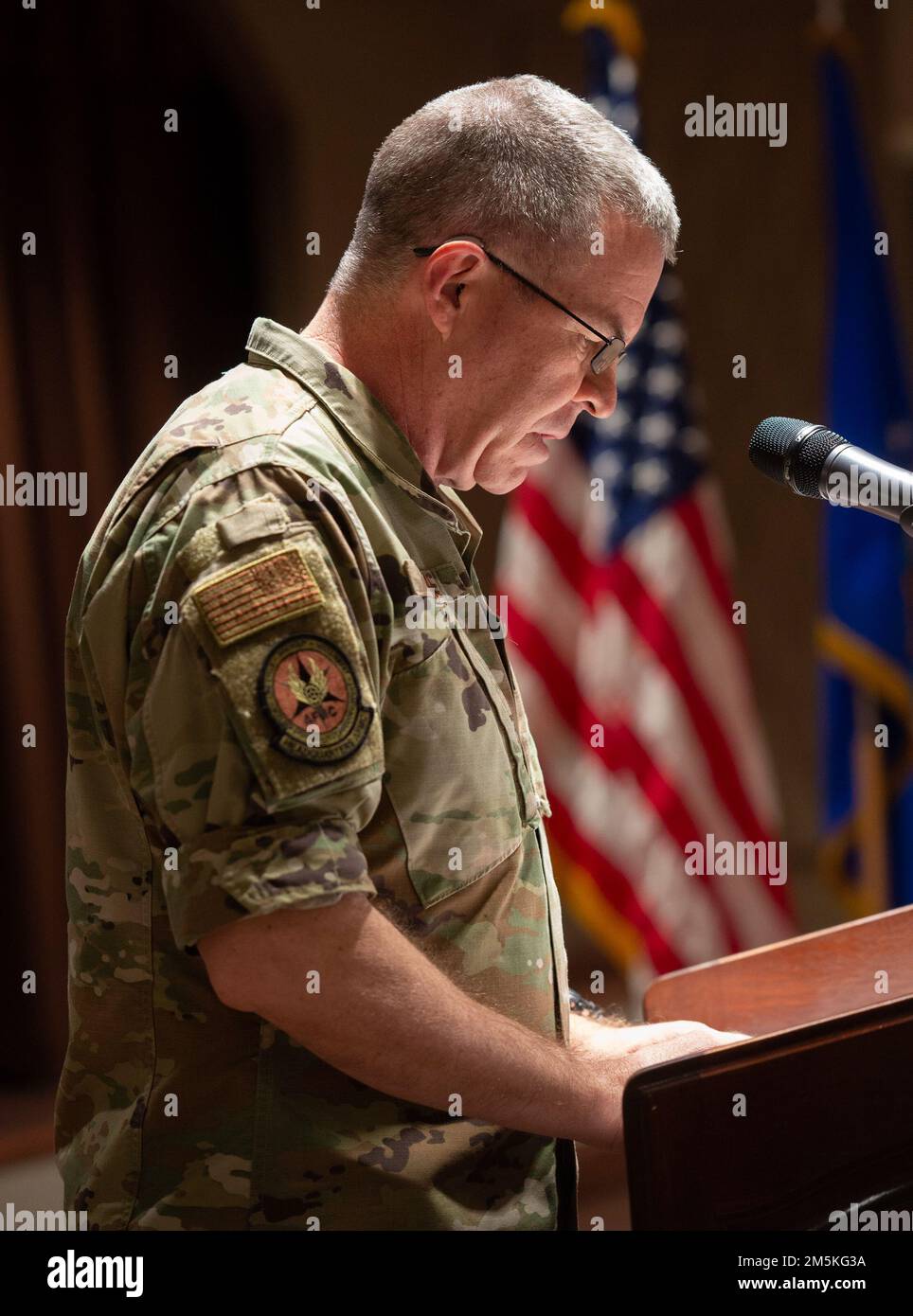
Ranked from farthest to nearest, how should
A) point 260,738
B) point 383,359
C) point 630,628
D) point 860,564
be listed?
point 860,564 → point 630,628 → point 383,359 → point 260,738

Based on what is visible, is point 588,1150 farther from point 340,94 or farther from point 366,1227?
point 340,94

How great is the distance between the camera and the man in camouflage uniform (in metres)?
0.85

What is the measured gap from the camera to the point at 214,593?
0.85m

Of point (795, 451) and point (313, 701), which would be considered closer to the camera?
point (313, 701)

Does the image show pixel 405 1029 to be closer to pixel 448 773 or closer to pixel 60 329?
pixel 448 773

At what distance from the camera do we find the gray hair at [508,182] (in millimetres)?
1084

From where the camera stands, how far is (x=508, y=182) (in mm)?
1084

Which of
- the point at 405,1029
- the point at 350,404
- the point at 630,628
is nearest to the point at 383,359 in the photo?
the point at 350,404

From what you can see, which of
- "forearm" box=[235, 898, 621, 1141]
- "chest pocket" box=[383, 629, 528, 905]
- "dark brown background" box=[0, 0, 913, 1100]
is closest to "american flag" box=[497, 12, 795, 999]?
"dark brown background" box=[0, 0, 913, 1100]

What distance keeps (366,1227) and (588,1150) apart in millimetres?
1952

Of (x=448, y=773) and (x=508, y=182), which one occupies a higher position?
(x=508, y=182)

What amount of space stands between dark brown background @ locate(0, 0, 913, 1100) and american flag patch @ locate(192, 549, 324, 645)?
1.78 m

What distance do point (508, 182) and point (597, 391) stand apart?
0.70ft

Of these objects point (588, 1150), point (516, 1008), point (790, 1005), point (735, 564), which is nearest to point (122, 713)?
point (516, 1008)
